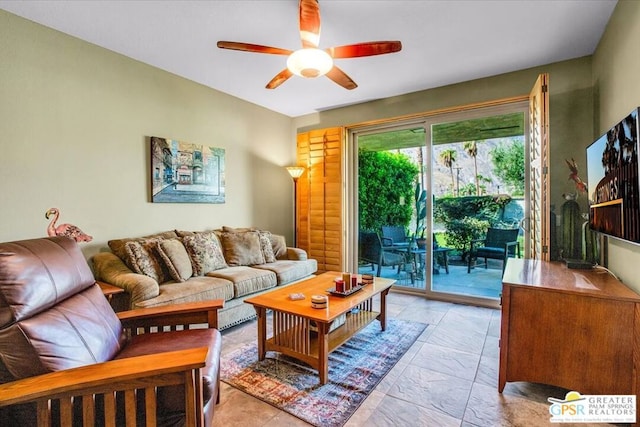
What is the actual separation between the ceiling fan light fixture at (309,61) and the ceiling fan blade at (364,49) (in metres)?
0.08

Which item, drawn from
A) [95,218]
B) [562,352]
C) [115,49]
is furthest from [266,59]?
[562,352]

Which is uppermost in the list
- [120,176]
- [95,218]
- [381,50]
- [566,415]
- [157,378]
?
[381,50]

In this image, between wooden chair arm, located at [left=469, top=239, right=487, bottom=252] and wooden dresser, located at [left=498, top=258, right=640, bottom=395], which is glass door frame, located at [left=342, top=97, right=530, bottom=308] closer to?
wooden chair arm, located at [left=469, top=239, right=487, bottom=252]

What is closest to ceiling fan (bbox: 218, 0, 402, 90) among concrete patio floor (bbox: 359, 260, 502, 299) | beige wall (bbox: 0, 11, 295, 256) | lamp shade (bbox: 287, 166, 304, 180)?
beige wall (bbox: 0, 11, 295, 256)

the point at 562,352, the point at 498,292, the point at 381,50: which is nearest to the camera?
the point at 562,352

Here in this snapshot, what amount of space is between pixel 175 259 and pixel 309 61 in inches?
82.9

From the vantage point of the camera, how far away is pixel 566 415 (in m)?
1.78

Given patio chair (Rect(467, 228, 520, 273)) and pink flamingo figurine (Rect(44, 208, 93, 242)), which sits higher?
pink flamingo figurine (Rect(44, 208, 93, 242))

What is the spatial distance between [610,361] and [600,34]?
8.62ft

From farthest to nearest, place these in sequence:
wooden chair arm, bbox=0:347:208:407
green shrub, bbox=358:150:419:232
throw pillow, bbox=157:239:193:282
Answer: green shrub, bbox=358:150:419:232, throw pillow, bbox=157:239:193:282, wooden chair arm, bbox=0:347:208:407

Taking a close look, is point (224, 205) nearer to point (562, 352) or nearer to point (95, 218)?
point (95, 218)

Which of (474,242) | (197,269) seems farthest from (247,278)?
(474,242)

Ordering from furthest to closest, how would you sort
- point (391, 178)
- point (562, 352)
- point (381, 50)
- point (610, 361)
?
point (391, 178) < point (381, 50) < point (562, 352) < point (610, 361)

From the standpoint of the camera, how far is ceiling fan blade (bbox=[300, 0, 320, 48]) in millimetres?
1938
